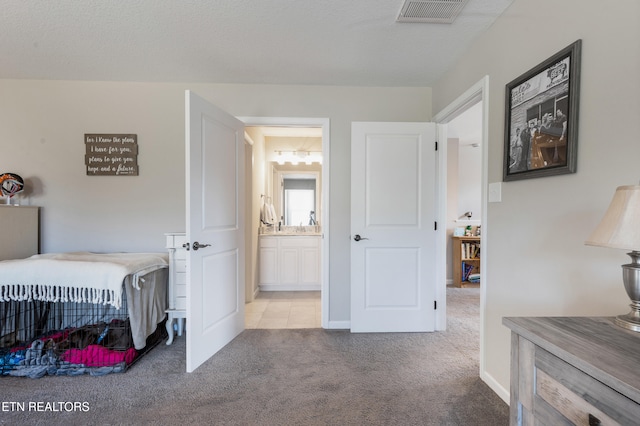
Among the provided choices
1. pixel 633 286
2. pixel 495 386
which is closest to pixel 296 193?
pixel 495 386

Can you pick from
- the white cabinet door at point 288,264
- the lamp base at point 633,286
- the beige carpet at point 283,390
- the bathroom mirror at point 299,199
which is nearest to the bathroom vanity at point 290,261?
the white cabinet door at point 288,264

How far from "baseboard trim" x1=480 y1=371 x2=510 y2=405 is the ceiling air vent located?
234cm

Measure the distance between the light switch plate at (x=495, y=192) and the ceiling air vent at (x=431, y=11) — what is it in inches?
43.6

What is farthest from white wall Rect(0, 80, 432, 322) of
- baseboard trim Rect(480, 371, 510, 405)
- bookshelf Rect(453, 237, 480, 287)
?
bookshelf Rect(453, 237, 480, 287)

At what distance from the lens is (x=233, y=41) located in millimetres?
2096

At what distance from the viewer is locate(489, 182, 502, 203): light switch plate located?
5.95 ft

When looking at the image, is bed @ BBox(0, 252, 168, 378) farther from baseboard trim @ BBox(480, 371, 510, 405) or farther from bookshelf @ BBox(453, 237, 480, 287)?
bookshelf @ BBox(453, 237, 480, 287)

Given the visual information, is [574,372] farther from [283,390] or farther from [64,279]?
[64,279]

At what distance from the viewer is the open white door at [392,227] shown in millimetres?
2678

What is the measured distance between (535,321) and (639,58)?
1.04 meters

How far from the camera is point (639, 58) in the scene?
1043 mm

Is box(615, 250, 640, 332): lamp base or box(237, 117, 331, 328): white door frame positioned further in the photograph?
box(237, 117, 331, 328): white door frame

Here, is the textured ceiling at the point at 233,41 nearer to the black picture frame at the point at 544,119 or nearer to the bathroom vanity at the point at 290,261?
the black picture frame at the point at 544,119

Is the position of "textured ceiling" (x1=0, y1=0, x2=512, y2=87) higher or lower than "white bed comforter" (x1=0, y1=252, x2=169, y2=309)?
higher
